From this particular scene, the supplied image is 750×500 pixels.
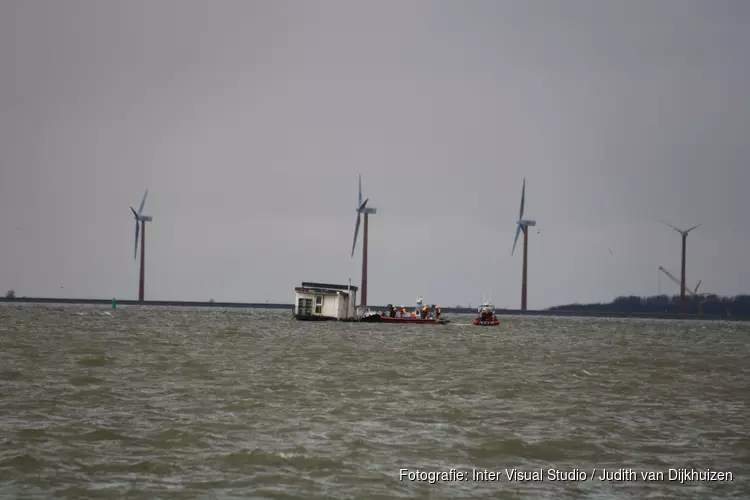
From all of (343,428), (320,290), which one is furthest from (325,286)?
(343,428)

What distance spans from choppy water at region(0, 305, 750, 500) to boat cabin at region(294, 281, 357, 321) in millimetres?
72176

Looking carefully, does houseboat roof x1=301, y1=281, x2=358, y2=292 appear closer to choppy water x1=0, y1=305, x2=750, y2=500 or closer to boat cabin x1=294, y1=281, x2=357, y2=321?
boat cabin x1=294, y1=281, x2=357, y2=321

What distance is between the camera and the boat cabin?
119m

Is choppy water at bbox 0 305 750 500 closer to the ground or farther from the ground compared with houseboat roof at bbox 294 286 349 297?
closer to the ground

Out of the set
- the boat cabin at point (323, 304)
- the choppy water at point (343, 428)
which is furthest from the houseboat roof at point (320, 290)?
the choppy water at point (343, 428)

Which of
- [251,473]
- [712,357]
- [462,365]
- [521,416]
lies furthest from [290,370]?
[712,357]

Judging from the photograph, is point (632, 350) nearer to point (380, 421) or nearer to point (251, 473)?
point (380, 421)

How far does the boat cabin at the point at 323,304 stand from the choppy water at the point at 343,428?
2842 inches

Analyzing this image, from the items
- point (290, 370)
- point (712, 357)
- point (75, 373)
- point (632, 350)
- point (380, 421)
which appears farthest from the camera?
point (632, 350)

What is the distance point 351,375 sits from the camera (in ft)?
131

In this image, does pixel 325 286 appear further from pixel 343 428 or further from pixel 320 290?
pixel 343 428

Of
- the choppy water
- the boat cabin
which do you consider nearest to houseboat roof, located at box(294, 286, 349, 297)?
the boat cabin

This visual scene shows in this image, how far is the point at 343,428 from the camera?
23.9 meters

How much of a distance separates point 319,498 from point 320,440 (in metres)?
5.40
